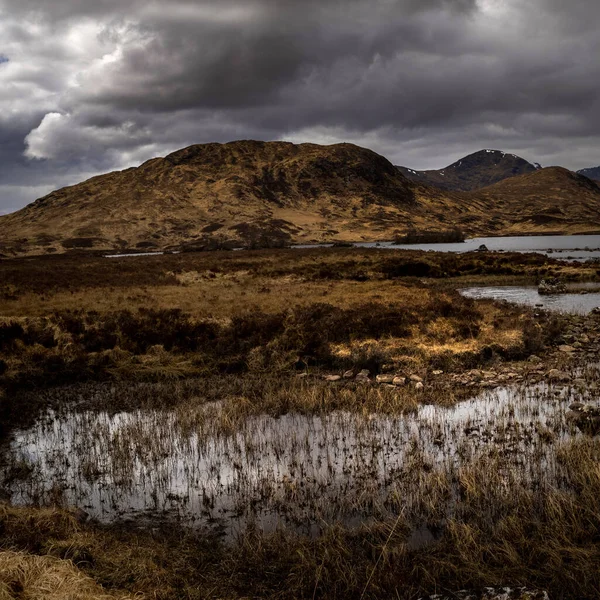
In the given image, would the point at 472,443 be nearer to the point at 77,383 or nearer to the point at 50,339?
the point at 77,383

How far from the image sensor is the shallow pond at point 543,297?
31530 mm

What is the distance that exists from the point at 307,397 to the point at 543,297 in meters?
28.6

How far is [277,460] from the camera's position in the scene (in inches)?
430

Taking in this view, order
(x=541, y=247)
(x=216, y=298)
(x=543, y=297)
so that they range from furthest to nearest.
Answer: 1. (x=541, y=247)
2. (x=543, y=297)
3. (x=216, y=298)

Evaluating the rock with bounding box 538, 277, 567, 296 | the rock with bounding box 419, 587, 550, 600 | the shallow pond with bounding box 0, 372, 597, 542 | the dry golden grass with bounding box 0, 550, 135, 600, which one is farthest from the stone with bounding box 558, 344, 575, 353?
the dry golden grass with bounding box 0, 550, 135, 600

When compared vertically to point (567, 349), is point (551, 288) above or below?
above

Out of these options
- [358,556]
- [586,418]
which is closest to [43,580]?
[358,556]

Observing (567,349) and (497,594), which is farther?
(567,349)

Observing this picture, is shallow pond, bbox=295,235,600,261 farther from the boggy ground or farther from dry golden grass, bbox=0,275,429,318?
the boggy ground

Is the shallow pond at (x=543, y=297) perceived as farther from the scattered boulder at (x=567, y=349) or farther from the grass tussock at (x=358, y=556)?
the grass tussock at (x=358, y=556)

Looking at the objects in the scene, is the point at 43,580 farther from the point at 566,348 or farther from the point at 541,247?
the point at 541,247

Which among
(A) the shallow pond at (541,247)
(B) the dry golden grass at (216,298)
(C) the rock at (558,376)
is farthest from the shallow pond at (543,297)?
(A) the shallow pond at (541,247)

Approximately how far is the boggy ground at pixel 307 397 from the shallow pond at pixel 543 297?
5210mm

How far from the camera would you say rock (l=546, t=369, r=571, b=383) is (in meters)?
16.5
